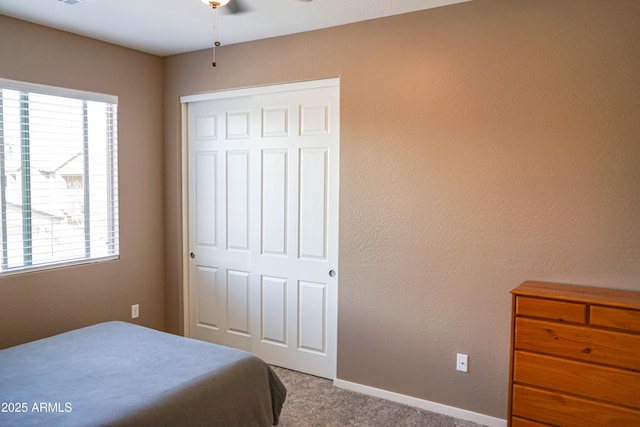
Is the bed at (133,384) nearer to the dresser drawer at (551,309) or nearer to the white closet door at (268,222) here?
the white closet door at (268,222)

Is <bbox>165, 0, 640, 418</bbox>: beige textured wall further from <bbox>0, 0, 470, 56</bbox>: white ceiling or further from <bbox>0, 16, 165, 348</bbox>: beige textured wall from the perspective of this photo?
<bbox>0, 16, 165, 348</bbox>: beige textured wall

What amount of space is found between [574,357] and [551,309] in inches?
9.8

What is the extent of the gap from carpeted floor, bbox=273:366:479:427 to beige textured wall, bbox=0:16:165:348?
65.8 inches

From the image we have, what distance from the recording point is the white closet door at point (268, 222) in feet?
11.3

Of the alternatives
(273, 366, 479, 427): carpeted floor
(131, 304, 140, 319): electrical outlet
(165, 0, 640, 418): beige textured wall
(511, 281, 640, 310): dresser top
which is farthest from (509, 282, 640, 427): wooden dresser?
(131, 304, 140, 319): electrical outlet

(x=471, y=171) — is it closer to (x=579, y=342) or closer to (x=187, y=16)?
(x=579, y=342)

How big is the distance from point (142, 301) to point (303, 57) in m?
2.52

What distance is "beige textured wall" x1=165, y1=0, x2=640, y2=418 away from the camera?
8.13 feet

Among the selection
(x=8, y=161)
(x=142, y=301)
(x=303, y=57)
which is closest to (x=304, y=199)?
(x=303, y=57)

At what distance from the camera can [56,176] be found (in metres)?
3.39

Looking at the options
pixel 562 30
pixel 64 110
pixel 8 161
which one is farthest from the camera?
pixel 64 110

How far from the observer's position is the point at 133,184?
3961 mm

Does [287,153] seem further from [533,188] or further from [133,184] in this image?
[533,188]

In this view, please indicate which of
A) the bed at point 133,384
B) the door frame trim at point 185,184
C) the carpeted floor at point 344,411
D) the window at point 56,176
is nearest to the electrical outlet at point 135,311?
the door frame trim at point 185,184
